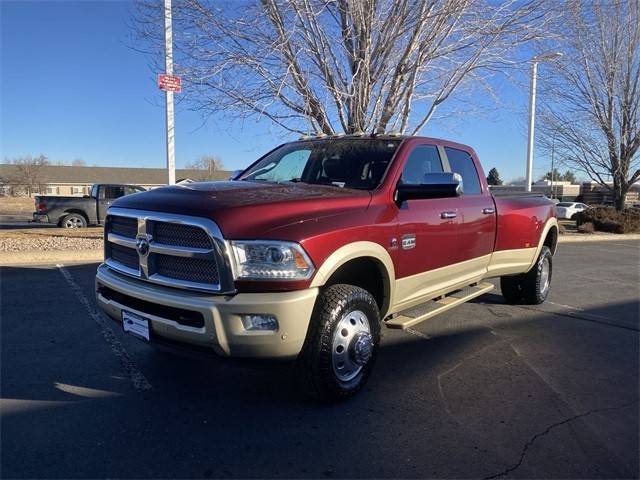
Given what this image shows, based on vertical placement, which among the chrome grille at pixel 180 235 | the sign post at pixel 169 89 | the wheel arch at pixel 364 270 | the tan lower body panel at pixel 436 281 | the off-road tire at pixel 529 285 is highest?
the sign post at pixel 169 89

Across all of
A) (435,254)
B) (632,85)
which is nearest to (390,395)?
(435,254)

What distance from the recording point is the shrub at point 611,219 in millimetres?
20875

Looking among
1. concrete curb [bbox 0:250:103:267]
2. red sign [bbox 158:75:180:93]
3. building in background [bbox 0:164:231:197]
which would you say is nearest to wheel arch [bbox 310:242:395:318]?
concrete curb [bbox 0:250:103:267]

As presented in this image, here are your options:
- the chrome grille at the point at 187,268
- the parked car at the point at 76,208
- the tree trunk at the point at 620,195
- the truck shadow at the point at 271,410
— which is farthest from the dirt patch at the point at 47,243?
the tree trunk at the point at 620,195

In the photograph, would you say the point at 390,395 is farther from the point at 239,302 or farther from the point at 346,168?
the point at 346,168

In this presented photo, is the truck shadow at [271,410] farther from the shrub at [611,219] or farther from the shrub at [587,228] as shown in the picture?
the shrub at [611,219]

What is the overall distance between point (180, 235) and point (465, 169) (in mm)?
3479

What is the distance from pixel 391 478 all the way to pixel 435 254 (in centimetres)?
221

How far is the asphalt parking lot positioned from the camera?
281 centimetres

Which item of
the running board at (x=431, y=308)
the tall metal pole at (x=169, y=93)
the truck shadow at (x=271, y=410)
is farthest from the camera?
the tall metal pole at (x=169, y=93)

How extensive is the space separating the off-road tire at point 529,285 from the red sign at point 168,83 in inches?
290

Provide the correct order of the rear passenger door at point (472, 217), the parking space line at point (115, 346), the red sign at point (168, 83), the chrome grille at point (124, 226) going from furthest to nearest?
the red sign at point (168, 83) < the rear passenger door at point (472, 217) < the parking space line at point (115, 346) < the chrome grille at point (124, 226)

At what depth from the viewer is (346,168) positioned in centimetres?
450

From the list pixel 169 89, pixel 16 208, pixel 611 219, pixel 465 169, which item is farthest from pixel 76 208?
pixel 16 208
